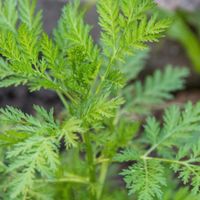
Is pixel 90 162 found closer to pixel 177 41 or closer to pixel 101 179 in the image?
pixel 101 179

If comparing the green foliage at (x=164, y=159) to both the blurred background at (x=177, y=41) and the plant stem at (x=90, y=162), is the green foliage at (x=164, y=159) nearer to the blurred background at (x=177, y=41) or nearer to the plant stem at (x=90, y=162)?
the plant stem at (x=90, y=162)

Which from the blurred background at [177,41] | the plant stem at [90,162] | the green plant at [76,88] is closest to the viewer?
the green plant at [76,88]

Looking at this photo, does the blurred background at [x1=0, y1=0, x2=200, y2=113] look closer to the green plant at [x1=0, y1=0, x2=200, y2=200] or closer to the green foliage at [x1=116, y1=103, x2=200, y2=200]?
the green foliage at [x1=116, y1=103, x2=200, y2=200]

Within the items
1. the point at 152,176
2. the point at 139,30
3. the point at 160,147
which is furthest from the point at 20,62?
the point at 160,147

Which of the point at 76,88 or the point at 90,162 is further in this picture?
the point at 90,162

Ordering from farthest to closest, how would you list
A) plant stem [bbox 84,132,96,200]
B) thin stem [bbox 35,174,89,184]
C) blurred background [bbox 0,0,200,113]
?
1. blurred background [bbox 0,0,200,113]
2. thin stem [bbox 35,174,89,184]
3. plant stem [bbox 84,132,96,200]

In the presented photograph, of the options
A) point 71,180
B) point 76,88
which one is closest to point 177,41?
point 71,180

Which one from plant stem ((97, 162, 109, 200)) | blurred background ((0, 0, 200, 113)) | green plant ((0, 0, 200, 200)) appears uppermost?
blurred background ((0, 0, 200, 113))

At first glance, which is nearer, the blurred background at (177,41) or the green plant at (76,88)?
the green plant at (76,88)

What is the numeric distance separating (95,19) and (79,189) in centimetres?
191

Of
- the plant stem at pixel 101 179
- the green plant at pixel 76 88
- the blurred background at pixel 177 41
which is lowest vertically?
the plant stem at pixel 101 179

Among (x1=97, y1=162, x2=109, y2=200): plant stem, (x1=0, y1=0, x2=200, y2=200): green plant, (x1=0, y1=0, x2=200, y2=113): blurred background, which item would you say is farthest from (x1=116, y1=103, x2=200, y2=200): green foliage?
(x1=0, y1=0, x2=200, y2=113): blurred background

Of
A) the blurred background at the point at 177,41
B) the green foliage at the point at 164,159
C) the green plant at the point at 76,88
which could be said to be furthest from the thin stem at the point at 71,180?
the blurred background at the point at 177,41

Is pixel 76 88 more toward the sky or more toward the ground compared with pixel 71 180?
more toward the sky
